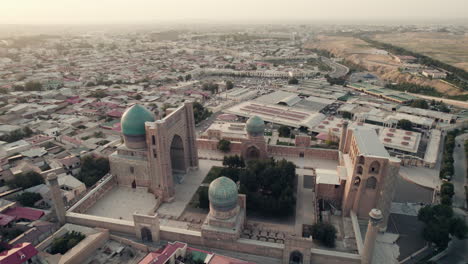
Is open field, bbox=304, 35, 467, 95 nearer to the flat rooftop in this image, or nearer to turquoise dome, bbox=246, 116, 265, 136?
the flat rooftop

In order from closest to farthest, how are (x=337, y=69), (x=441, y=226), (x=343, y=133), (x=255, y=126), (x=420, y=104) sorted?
(x=441, y=226)
(x=343, y=133)
(x=255, y=126)
(x=420, y=104)
(x=337, y=69)

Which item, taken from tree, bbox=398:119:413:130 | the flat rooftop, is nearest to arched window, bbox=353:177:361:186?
the flat rooftop

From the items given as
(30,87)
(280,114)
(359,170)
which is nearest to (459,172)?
(359,170)

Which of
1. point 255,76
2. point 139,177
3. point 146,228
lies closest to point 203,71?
point 255,76

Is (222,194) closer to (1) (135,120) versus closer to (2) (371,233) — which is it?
(2) (371,233)

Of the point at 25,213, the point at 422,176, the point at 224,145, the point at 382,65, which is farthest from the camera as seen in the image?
the point at 382,65

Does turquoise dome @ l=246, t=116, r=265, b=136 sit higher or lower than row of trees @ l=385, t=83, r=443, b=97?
higher

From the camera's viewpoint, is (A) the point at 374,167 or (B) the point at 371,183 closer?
(A) the point at 374,167

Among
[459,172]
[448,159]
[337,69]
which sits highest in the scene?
[448,159]

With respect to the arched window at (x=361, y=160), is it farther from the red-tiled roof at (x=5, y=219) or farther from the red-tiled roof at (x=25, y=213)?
the red-tiled roof at (x=5, y=219)
